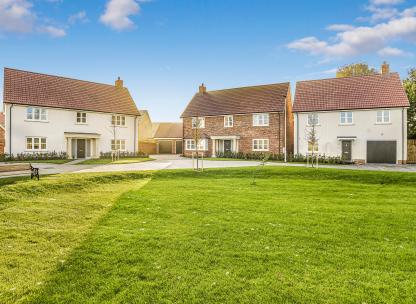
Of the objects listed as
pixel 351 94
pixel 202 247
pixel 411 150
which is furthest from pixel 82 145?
pixel 411 150

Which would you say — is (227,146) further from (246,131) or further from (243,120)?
(243,120)

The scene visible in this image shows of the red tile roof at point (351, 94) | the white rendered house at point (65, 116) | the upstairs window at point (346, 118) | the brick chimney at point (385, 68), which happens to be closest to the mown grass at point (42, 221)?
the white rendered house at point (65, 116)

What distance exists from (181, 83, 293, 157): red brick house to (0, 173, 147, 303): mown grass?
22.8m

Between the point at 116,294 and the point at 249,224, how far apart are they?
4.30m

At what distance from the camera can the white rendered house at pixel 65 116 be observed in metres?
30.5

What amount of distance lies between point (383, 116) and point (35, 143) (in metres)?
34.6

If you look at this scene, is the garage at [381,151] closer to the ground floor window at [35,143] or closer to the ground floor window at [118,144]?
the ground floor window at [118,144]

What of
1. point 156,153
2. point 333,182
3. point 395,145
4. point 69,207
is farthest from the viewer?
point 156,153

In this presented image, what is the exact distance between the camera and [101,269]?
550cm

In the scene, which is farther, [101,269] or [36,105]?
[36,105]

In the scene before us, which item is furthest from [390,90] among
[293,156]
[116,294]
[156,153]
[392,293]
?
[156,153]

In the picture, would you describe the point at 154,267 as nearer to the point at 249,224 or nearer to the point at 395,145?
the point at 249,224

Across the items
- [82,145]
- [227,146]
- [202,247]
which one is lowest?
[202,247]

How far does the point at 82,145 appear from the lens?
3541 cm
